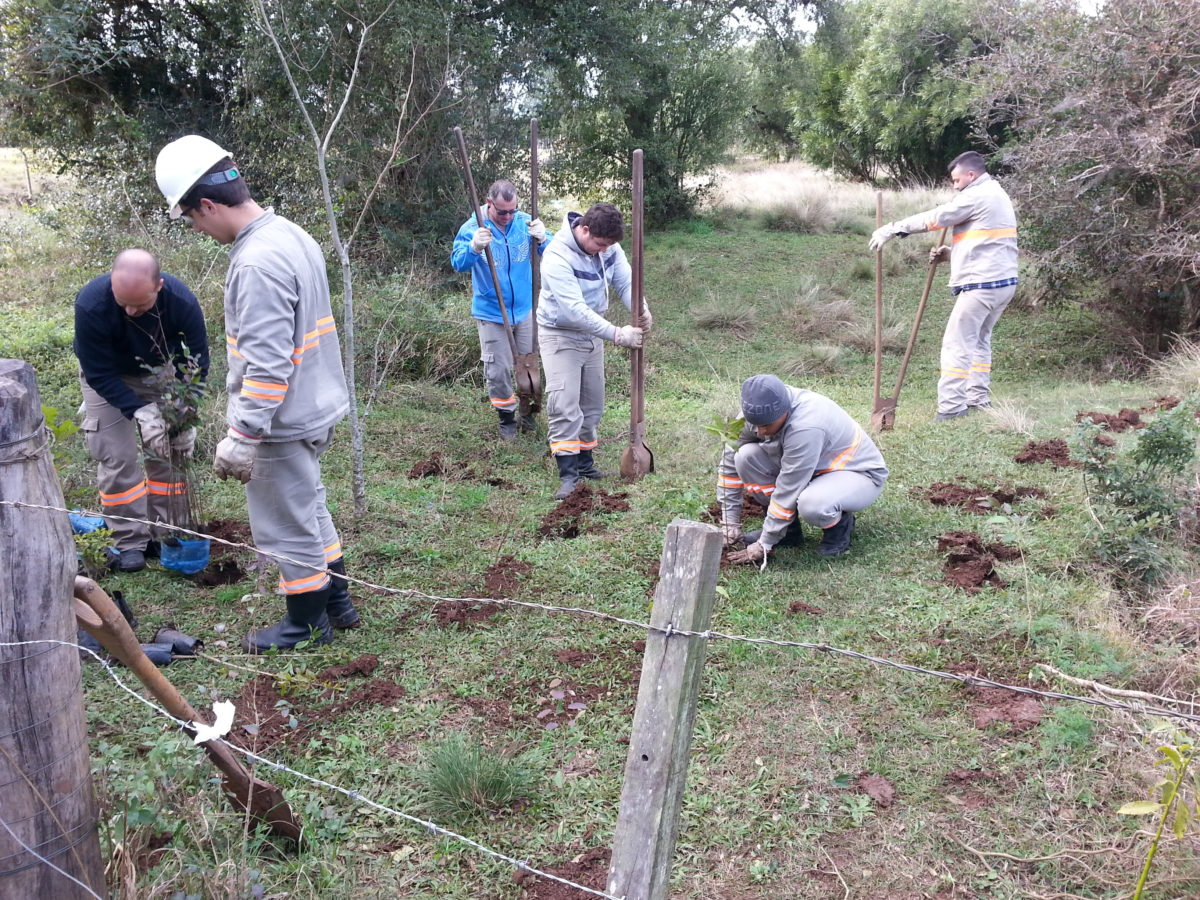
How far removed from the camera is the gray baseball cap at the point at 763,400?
4203mm

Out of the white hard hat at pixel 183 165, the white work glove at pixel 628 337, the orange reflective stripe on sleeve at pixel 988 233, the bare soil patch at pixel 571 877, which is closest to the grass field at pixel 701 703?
the bare soil patch at pixel 571 877

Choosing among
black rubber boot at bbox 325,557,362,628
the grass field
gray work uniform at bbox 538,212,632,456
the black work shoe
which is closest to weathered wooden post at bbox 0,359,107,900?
the grass field

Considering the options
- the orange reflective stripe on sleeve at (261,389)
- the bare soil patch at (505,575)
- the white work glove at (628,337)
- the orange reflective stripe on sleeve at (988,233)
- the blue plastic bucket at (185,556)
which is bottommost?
the blue plastic bucket at (185,556)

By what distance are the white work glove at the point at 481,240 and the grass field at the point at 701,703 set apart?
1.50 m

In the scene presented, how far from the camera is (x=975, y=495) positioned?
532 centimetres

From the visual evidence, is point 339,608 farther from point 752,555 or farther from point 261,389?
point 752,555

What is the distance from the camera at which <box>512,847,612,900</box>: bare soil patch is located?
8.63 ft

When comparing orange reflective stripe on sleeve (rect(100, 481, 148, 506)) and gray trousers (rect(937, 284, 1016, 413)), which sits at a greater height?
gray trousers (rect(937, 284, 1016, 413))

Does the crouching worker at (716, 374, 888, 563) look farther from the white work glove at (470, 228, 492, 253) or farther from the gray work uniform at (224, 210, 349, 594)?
the white work glove at (470, 228, 492, 253)

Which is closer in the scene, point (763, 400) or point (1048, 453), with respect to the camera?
point (763, 400)

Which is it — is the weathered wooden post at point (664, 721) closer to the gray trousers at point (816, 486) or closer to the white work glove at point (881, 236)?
the gray trousers at point (816, 486)

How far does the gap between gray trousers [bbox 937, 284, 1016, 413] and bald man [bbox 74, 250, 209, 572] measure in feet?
18.4

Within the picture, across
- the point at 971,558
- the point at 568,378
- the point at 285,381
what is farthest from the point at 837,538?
the point at 285,381

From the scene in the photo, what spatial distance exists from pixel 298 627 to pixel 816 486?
8.36 feet
